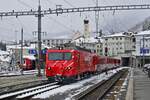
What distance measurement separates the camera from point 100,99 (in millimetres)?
22703

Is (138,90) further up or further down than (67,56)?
further down

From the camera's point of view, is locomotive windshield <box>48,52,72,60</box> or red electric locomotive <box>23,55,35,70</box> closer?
locomotive windshield <box>48,52,72,60</box>

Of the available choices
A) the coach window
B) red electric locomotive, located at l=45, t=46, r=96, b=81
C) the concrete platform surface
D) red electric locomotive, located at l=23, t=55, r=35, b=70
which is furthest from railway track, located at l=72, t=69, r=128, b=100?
red electric locomotive, located at l=23, t=55, r=35, b=70

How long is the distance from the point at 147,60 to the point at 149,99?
139m

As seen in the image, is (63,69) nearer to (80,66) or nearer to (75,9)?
(80,66)

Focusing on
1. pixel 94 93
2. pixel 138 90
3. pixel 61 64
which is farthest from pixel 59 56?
pixel 138 90

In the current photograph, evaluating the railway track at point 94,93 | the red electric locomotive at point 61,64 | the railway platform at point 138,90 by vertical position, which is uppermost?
the red electric locomotive at point 61,64

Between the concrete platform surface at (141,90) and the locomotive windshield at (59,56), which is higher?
the locomotive windshield at (59,56)

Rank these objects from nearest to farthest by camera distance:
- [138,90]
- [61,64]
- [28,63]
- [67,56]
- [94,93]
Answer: [94,93] → [138,90] → [61,64] → [67,56] → [28,63]

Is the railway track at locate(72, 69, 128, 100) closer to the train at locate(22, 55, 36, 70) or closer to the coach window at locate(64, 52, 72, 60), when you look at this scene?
the coach window at locate(64, 52, 72, 60)

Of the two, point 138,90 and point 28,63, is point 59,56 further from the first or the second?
point 28,63

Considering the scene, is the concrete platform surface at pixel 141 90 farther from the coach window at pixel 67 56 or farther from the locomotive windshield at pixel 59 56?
the locomotive windshield at pixel 59 56

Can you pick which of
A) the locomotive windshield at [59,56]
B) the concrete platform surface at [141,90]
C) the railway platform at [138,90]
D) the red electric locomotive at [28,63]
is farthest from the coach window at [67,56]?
the red electric locomotive at [28,63]

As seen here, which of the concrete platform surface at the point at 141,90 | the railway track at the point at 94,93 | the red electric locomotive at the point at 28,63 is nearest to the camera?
the concrete platform surface at the point at 141,90
